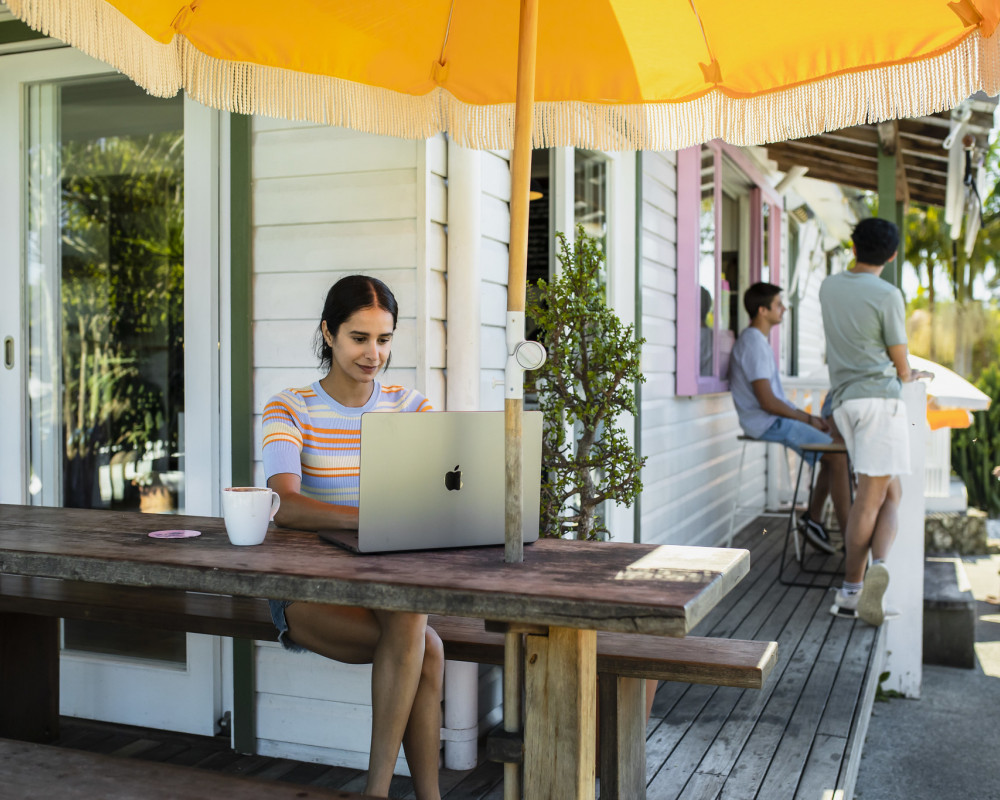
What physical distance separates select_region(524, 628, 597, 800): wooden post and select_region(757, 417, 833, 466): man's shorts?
12.3 feet

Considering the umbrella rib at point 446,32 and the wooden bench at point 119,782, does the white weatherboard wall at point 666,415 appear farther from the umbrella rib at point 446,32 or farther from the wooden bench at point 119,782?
the wooden bench at point 119,782

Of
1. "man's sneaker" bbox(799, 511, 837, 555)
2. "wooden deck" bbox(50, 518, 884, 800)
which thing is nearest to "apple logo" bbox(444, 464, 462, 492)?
"wooden deck" bbox(50, 518, 884, 800)

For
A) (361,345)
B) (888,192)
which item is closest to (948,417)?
(888,192)

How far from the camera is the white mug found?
1749 mm

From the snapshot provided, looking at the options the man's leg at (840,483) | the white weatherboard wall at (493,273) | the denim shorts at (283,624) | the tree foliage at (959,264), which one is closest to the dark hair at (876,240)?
the man's leg at (840,483)

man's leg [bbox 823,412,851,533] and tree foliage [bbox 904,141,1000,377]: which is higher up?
tree foliage [bbox 904,141,1000,377]

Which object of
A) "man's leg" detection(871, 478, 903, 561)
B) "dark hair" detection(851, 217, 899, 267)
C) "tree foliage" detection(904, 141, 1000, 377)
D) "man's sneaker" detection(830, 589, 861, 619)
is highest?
"tree foliage" detection(904, 141, 1000, 377)

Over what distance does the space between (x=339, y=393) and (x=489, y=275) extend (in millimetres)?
896

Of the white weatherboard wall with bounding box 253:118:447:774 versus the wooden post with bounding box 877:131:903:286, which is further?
the wooden post with bounding box 877:131:903:286

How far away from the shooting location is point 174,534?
6.16ft

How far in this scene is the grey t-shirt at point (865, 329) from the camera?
156 inches

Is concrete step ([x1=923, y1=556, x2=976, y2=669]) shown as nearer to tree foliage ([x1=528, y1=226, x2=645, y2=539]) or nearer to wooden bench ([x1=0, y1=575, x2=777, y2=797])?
tree foliage ([x1=528, y1=226, x2=645, y2=539])

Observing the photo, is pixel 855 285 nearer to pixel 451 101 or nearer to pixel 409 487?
pixel 451 101

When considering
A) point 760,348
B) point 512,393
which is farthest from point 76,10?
point 760,348
